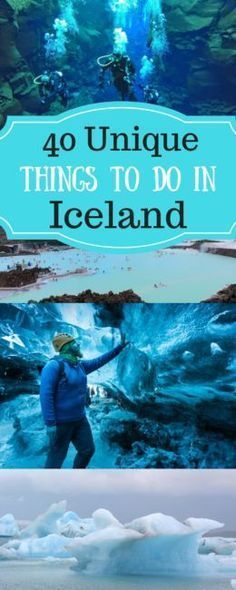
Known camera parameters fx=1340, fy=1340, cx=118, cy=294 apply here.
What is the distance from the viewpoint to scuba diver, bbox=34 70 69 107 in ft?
17.2

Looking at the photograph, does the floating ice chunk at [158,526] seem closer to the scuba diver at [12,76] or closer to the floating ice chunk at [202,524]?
the floating ice chunk at [202,524]

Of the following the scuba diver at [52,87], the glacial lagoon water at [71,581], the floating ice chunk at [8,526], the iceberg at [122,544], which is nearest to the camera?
the glacial lagoon water at [71,581]

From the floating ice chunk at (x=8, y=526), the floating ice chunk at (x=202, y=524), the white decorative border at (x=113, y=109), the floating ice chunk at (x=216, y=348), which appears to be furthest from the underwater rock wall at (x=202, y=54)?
the floating ice chunk at (x=8, y=526)

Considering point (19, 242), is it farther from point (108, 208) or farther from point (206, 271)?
point (206, 271)

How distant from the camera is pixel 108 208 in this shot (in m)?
5.22

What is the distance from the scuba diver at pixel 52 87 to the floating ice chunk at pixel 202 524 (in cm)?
169

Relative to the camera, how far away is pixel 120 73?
5254 millimetres

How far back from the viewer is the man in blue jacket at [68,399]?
204 inches

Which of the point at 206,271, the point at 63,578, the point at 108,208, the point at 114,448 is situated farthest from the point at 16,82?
the point at 63,578

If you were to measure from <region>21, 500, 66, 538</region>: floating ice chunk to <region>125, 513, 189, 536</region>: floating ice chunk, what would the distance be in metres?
0.27

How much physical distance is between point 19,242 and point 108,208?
37 centimetres

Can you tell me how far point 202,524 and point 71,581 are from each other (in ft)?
1.82

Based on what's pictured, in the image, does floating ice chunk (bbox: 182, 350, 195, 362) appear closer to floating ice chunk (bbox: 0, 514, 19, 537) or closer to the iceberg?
the iceberg

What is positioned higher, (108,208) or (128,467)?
(108,208)
